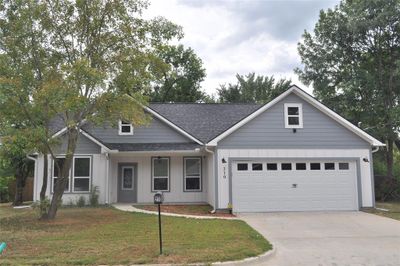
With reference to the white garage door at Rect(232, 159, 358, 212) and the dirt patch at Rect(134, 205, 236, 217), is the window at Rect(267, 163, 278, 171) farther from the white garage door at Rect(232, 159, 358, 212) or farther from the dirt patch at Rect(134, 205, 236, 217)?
the dirt patch at Rect(134, 205, 236, 217)

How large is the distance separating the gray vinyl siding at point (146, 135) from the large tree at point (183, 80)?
65.1 ft

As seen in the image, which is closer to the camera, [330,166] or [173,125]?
[330,166]

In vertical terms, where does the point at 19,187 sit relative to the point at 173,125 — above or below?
below

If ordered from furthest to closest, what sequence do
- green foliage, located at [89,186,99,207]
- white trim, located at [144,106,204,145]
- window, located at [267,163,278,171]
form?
white trim, located at [144,106,204,145]
green foliage, located at [89,186,99,207]
window, located at [267,163,278,171]

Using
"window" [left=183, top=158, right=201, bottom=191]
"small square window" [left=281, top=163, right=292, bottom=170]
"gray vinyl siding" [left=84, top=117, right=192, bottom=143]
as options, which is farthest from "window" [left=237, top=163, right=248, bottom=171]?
"gray vinyl siding" [left=84, top=117, right=192, bottom=143]

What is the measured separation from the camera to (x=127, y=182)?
730 inches

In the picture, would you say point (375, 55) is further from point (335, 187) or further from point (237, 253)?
point (237, 253)

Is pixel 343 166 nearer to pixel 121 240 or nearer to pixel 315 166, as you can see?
pixel 315 166

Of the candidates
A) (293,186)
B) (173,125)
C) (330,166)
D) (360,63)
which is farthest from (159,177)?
(360,63)

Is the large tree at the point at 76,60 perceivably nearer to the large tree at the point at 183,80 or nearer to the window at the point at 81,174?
the window at the point at 81,174

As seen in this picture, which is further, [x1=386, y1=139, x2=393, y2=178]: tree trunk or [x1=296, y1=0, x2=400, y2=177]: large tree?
[x1=296, y1=0, x2=400, y2=177]: large tree

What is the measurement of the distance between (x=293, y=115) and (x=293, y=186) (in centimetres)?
300

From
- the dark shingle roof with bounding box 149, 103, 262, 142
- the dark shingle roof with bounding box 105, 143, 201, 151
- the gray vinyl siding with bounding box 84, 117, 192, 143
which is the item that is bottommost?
the dark shingle roof with bounding box 105, 143, 201, 151

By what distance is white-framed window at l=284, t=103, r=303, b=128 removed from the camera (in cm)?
1578
